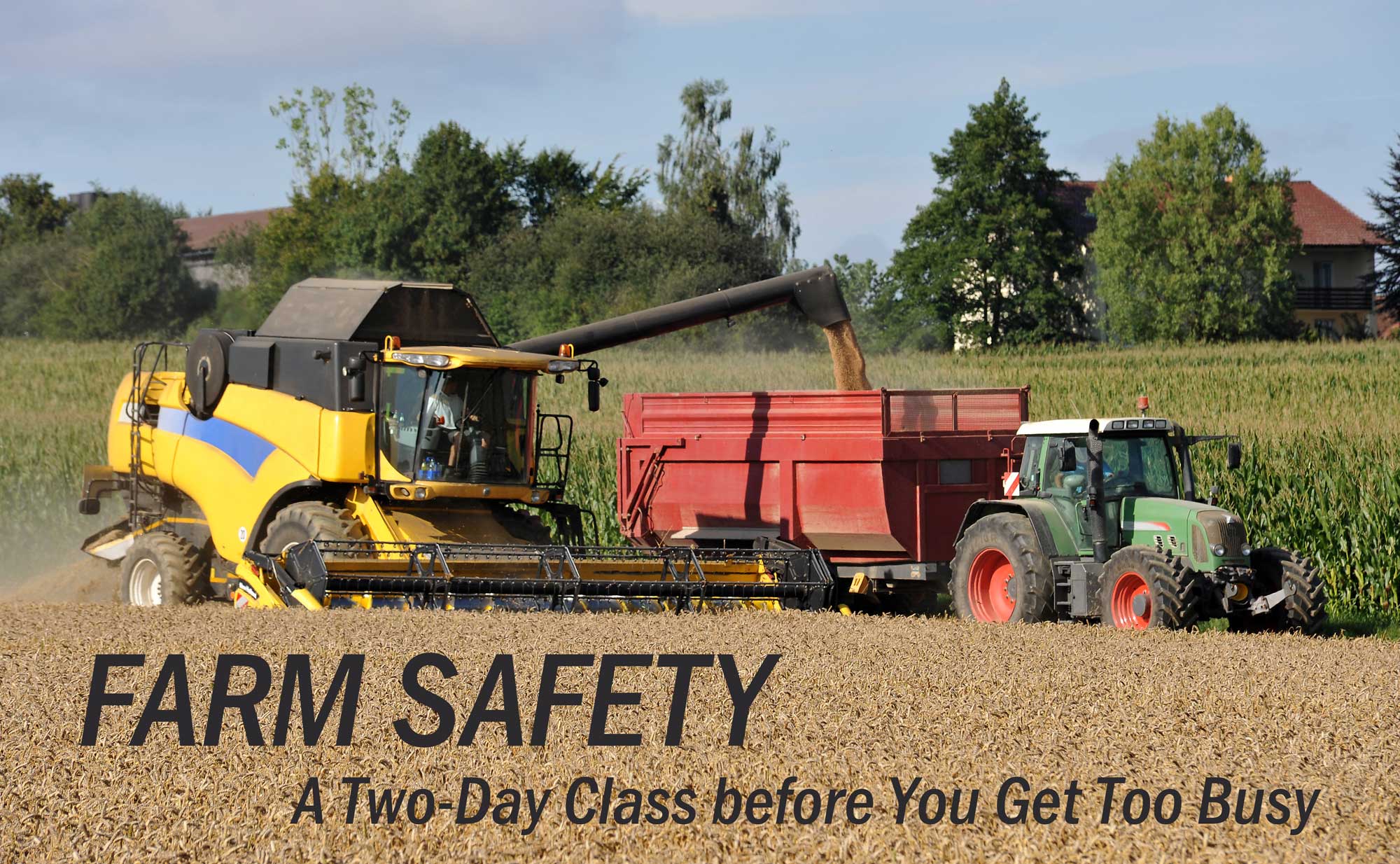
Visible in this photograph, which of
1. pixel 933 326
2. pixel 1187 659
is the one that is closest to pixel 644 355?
pixel 933 326

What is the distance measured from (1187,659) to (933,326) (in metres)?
43.4

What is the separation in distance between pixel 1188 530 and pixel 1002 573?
1632 mm

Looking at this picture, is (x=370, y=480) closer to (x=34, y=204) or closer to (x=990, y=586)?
(x=990, y=586)

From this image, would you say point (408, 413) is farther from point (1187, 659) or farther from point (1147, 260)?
point (1147, 260)

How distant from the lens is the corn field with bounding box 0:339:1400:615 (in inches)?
567

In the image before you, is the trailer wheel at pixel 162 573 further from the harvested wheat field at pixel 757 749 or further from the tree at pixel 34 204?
the tree at pixel 34 204

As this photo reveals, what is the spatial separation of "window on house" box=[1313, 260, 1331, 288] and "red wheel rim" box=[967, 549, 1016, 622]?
180ft

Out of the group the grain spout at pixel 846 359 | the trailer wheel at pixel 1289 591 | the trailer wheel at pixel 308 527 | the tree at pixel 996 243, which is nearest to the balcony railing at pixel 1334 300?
the tree at pixel 996 243

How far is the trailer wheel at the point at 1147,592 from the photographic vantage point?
10055 millimetres

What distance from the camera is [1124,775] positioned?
5.91m

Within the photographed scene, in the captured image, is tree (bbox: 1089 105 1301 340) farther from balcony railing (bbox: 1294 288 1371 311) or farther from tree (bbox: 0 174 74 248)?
tree (bbox: 0 174 74 248)

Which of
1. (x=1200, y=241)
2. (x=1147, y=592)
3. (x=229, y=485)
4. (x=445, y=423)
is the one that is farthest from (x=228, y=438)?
(x=1200, y=241)

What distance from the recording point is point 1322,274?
6178cm

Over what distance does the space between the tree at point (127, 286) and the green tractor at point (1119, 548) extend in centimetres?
4291
